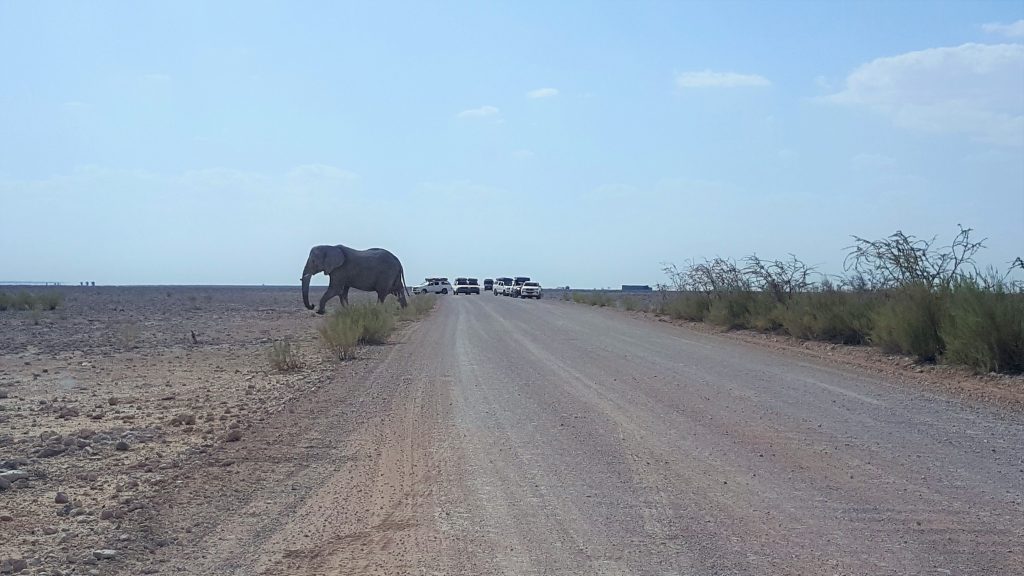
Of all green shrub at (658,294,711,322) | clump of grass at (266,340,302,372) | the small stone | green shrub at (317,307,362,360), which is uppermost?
green shrub at (658,294,711,322)

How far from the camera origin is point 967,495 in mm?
7918

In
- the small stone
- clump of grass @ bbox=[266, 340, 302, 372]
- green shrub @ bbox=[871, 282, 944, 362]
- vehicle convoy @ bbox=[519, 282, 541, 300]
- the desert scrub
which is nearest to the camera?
the small stone

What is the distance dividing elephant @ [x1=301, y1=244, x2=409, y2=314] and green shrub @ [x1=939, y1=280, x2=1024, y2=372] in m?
24.7

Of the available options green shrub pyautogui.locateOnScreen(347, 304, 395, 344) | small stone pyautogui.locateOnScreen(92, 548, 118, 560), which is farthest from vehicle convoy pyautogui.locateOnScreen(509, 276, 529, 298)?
small stone pyautogui.locateOnScreen(92, 548, 118, 560)

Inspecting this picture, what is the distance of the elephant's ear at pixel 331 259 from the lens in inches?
1566

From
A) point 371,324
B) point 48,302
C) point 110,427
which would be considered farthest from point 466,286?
point 110,427

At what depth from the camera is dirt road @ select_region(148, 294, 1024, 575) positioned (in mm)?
6398

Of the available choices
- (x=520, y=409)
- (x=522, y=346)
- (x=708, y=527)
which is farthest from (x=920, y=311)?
(x=708, y=527)

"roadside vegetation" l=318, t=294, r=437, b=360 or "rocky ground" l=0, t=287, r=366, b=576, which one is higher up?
"roadside vegetation" l=318, t=294, r=437, b=360

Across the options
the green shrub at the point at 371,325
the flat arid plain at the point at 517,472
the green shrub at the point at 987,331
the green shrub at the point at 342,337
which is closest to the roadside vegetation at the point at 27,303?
the green shrub at the point at 371,325

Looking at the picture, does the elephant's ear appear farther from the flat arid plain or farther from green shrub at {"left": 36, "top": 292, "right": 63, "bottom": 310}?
the flat arid plain

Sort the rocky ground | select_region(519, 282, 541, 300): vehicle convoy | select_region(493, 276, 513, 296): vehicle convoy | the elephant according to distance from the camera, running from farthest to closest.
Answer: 1. select_region(493, 276, 513, 296): vehicle convoy
2. select_region(519, 282, 541, 300): vehicle convoy
3. the elephant
4. the rocky ground

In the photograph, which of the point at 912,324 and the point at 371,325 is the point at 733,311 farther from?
the point at 912,324

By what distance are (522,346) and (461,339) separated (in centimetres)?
307
